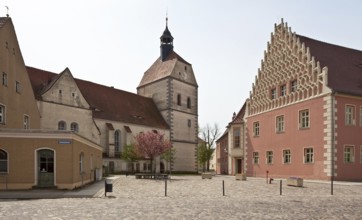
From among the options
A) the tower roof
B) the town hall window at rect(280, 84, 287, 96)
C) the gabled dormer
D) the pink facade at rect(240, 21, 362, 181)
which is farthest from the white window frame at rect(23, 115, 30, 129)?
the tower roof

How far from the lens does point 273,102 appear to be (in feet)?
125

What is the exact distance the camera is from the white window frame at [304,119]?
33331mm

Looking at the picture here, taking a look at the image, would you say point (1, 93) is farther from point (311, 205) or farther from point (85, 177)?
point (311, 205)

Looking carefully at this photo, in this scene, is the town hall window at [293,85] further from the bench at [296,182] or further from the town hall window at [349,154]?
the bench at [296,182]

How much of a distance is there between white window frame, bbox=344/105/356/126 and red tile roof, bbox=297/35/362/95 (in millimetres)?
1321

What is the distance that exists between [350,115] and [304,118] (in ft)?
12.6

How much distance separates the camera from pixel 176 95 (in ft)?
207

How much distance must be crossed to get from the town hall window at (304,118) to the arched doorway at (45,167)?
72.1 ft

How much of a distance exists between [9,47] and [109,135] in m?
23.2

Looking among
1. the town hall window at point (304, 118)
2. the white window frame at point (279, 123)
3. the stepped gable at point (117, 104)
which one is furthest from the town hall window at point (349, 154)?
the stepped gable at point (117, 104)

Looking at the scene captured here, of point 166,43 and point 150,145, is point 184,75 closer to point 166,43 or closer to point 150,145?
point 166,43

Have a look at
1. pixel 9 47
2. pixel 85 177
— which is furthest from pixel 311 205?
pixel 9 47

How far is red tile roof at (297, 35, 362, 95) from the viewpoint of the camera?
3219cm

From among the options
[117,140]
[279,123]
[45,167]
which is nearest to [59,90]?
[117,140]
